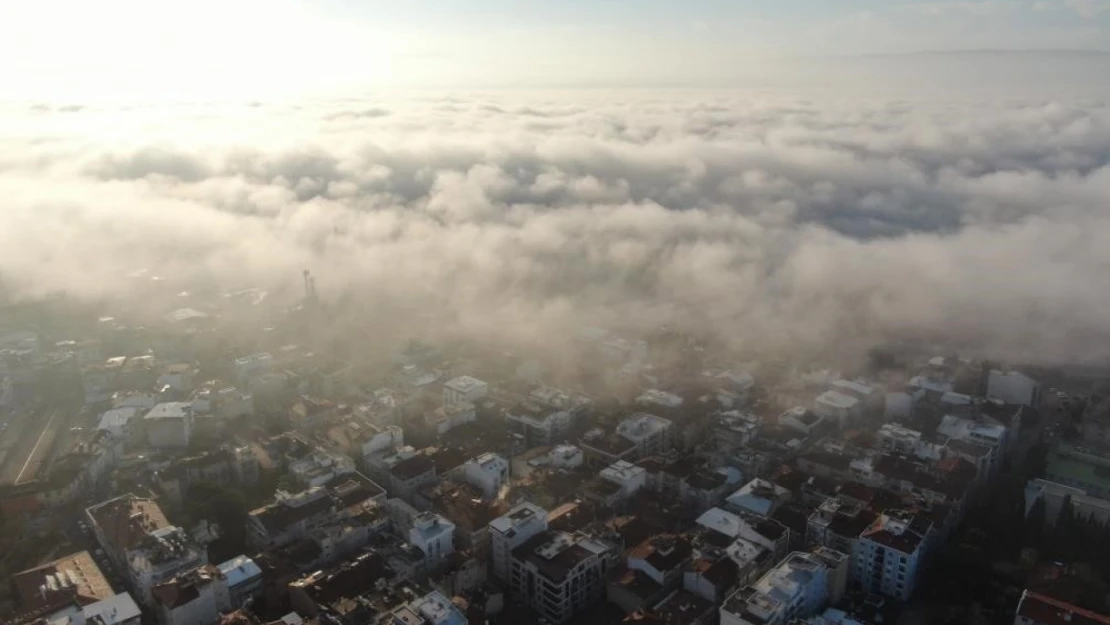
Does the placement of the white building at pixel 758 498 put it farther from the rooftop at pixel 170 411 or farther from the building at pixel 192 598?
the rooftop at pixel 170 411

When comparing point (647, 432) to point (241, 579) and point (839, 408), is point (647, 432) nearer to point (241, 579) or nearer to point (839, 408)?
point (839, 408)

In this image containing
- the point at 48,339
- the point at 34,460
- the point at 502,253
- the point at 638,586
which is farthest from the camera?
the point at 502,253

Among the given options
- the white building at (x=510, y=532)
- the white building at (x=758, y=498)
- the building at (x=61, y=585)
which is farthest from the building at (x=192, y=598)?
the white building at (x=758, y=498)

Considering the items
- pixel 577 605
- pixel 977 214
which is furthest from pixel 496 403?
pixel 977 214

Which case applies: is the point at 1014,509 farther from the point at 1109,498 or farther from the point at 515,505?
the point at 515,505

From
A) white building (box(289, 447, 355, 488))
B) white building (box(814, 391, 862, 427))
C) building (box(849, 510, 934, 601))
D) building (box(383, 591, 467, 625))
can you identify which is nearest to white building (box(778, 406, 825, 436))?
white building (box(814, 391, 862, 427))

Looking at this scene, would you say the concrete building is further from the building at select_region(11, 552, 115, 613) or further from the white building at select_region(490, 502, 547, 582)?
the building at select_region(11, 552, 115, 613)
